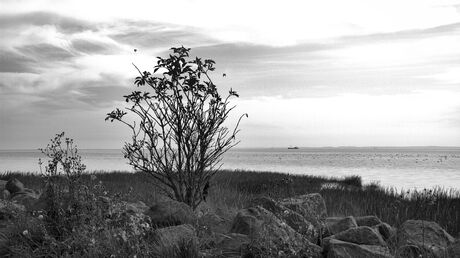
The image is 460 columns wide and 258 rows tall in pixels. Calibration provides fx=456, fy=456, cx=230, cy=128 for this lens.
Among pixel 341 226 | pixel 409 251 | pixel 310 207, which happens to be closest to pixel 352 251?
pixel 409 251

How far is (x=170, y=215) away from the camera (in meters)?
7.11

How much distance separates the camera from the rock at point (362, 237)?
642 centimetres

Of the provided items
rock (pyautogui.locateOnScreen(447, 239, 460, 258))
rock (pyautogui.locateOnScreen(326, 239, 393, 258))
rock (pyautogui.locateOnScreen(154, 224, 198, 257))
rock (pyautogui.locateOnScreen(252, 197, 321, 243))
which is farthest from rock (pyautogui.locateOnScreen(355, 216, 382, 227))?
rock (pyautogui.locateOnScreen(154, 224, 198, 257))

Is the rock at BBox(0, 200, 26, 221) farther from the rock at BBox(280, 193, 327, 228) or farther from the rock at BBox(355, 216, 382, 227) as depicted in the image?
the rock at BBox(355, 216, 382, 227)

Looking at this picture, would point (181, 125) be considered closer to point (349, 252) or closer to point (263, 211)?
point (263, 211)

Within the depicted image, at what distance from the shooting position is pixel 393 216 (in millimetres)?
10898

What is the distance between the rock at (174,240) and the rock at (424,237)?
9.38ft

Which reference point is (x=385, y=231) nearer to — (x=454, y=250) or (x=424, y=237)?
Result: (x=424, y=237)

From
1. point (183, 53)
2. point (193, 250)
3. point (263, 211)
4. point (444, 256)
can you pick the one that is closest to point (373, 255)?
point (444, 256)

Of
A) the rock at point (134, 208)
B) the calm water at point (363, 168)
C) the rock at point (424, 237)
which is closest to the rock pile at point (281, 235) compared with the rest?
the rock at point (424, 237)

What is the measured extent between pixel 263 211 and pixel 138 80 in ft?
15.9

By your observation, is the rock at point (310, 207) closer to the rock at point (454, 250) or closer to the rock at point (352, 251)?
the rock at point (352, 251)

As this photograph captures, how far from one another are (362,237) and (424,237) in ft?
3.36

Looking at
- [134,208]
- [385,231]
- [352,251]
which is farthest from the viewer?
[134,208]
